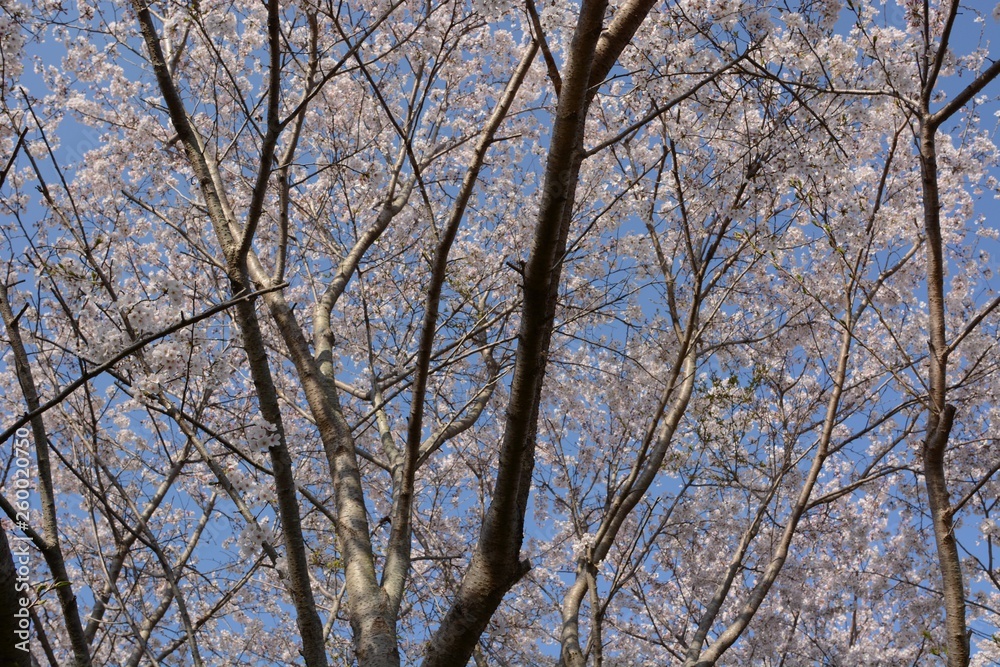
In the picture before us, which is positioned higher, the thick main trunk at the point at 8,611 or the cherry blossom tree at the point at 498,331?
the cherry blossom tree at the point at 498,331

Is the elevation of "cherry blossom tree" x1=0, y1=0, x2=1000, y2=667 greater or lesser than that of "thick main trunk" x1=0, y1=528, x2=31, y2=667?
greater

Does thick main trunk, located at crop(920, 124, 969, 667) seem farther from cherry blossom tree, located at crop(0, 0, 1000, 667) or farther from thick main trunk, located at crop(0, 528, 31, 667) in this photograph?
thick main trunk, located at crop(0, 528, 31, 667)

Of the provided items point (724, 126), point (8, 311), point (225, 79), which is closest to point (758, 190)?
point (724, 126)

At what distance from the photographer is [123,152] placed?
6.46 metres

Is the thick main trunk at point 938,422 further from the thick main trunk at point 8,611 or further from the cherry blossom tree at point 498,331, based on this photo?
the thick main trunk at point 8,611

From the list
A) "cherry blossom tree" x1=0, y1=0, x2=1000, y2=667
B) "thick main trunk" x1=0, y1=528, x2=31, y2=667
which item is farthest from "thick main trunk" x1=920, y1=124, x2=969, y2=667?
"thick main trunk" x1=0, y1=528, x2=31, y2=667

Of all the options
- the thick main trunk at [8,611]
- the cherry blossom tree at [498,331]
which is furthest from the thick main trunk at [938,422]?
the thick main trunk at [8,611]

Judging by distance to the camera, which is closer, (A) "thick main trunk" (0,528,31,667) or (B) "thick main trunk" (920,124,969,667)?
(A) "thick main trunk" (0,528,31,667)

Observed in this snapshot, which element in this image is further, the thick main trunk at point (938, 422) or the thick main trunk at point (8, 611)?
the thick main trunk at point (938, 422)

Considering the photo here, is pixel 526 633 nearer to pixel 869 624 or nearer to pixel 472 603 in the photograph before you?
pixel 869 624

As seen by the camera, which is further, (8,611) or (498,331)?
(498,331)

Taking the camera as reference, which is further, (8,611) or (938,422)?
(938,422)

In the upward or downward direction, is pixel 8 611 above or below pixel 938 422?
below

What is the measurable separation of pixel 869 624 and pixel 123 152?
8511 mm
